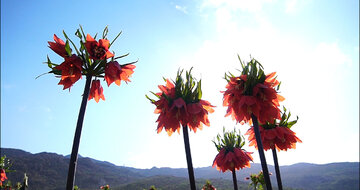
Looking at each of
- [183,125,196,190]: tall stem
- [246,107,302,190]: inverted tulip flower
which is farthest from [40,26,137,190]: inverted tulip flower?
[246,107,302,190]: inverted tulip flower

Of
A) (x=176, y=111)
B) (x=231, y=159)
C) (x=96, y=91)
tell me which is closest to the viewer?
(x=176, y=111)

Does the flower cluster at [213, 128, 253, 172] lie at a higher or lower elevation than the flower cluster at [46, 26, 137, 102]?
lower

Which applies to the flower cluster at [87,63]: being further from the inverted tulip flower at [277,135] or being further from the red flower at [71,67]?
the inverted tulip flower at [277,135]

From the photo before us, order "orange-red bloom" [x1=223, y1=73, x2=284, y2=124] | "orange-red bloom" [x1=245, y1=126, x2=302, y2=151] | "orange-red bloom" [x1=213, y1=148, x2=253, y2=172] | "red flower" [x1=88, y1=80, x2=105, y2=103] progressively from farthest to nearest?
"orange-red bloom" [x1=213, y1=148, x2=253, y2=172], "orange-red bloom" [x1=245, y1=126, x2=302, y2=151], "red flower" [x1=88, y1=80, x2=105, y2=103], "orange-red bloom" [x1=223, y1=73, x2=284, y2=124]

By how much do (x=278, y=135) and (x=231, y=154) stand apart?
1278 mm

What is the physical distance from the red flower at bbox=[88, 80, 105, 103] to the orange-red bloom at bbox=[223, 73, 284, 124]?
6.45 feet

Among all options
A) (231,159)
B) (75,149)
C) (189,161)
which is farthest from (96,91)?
(231,159)

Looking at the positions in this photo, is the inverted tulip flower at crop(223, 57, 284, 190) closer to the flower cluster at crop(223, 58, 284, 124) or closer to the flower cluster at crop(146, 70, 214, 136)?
the flower cluster at crop(223, 58, 284, 124)

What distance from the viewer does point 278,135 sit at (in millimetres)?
3895

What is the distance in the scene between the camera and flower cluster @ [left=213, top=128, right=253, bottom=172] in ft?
16.1

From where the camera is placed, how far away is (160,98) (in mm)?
3383

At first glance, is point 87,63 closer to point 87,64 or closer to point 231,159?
point 87,64

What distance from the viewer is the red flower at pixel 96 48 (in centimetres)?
316

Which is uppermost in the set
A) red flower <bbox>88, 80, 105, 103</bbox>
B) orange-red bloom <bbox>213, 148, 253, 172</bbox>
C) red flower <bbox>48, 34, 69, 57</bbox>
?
red flower <bbox>48, 34, 69, 57</bbox>
